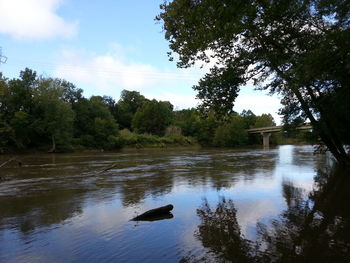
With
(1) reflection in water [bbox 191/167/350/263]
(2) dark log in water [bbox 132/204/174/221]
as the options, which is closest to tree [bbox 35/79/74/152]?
(1) reflection in water [bbox 191/167/350/263]

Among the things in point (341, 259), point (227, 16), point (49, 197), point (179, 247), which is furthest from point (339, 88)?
point (49, 197)

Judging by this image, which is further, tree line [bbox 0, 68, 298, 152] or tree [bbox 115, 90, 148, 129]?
tree [bbox 115, 90, 148, 129]

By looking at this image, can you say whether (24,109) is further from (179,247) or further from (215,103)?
(179,247)

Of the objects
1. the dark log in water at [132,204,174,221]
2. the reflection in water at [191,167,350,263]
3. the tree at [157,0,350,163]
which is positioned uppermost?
the tree at [157,0,350,163]

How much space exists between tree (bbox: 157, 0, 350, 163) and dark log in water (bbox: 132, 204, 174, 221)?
6.75m

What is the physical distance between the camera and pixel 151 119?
113m

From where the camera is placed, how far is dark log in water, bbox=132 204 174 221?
1047cm

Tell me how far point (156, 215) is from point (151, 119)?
103 metres

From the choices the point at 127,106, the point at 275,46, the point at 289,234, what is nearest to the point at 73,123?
the point at 127,106

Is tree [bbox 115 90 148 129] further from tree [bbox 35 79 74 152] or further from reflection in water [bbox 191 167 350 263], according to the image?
reflection in water [bbox 191 167 350 263]

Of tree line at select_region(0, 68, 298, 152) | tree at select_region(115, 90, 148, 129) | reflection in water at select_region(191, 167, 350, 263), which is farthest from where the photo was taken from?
tree at select_region(115, 90, 148, 129)

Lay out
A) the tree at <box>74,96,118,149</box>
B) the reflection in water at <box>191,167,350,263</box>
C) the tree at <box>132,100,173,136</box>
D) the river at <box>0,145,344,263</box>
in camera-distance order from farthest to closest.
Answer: the tree at <box>132,100,173,136</box> < the tree at <box>74,96,118,149</box> < the river at <box>0,145,344,263</box> < the reflection in water at <box>191,167,350,263</box>

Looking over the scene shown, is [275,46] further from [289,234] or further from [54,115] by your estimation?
[54,115]

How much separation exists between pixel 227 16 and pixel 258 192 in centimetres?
922
